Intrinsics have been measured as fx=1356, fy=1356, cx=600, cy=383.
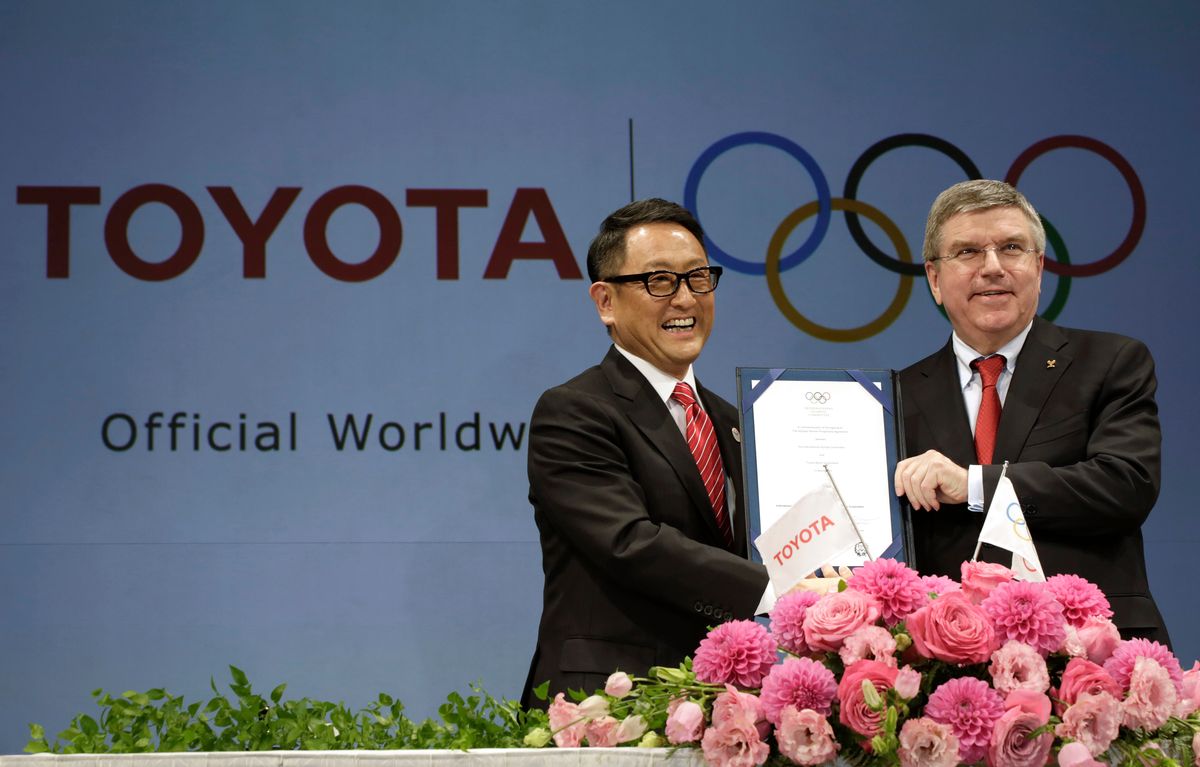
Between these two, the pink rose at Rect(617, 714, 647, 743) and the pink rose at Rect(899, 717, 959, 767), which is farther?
the pink rose at Rect(617, 714, 647, 743)

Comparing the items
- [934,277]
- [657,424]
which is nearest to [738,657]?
[657,424]

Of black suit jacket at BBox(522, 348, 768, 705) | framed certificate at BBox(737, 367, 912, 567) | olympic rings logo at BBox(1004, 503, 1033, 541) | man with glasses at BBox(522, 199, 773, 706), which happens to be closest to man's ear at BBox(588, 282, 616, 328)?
man with glasses at BBox(522, 199, 773, 706)

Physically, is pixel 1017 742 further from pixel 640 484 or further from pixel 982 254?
pixel 982 254

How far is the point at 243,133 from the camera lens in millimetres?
4234

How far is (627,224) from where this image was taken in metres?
2.98

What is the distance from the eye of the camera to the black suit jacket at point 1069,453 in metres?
2.59

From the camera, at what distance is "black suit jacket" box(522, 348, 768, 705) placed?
2.50 metres

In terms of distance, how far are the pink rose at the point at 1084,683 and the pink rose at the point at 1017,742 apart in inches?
3.3

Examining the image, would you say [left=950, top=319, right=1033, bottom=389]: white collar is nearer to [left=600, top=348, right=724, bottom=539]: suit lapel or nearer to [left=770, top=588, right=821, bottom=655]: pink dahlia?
[left=600, top=348, right=724, bottom=539]: suit lapel

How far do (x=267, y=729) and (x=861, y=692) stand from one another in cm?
85

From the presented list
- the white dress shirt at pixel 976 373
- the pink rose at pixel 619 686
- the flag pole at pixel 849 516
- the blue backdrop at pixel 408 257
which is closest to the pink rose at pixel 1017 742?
the pink rose at pixel 619 686

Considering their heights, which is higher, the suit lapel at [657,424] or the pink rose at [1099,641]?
the suit lapel at [657,424]

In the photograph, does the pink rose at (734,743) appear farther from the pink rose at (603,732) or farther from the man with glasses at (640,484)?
the man with glasses at (640,484)

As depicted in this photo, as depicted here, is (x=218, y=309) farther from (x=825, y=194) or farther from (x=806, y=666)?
(x=806, y=666)
